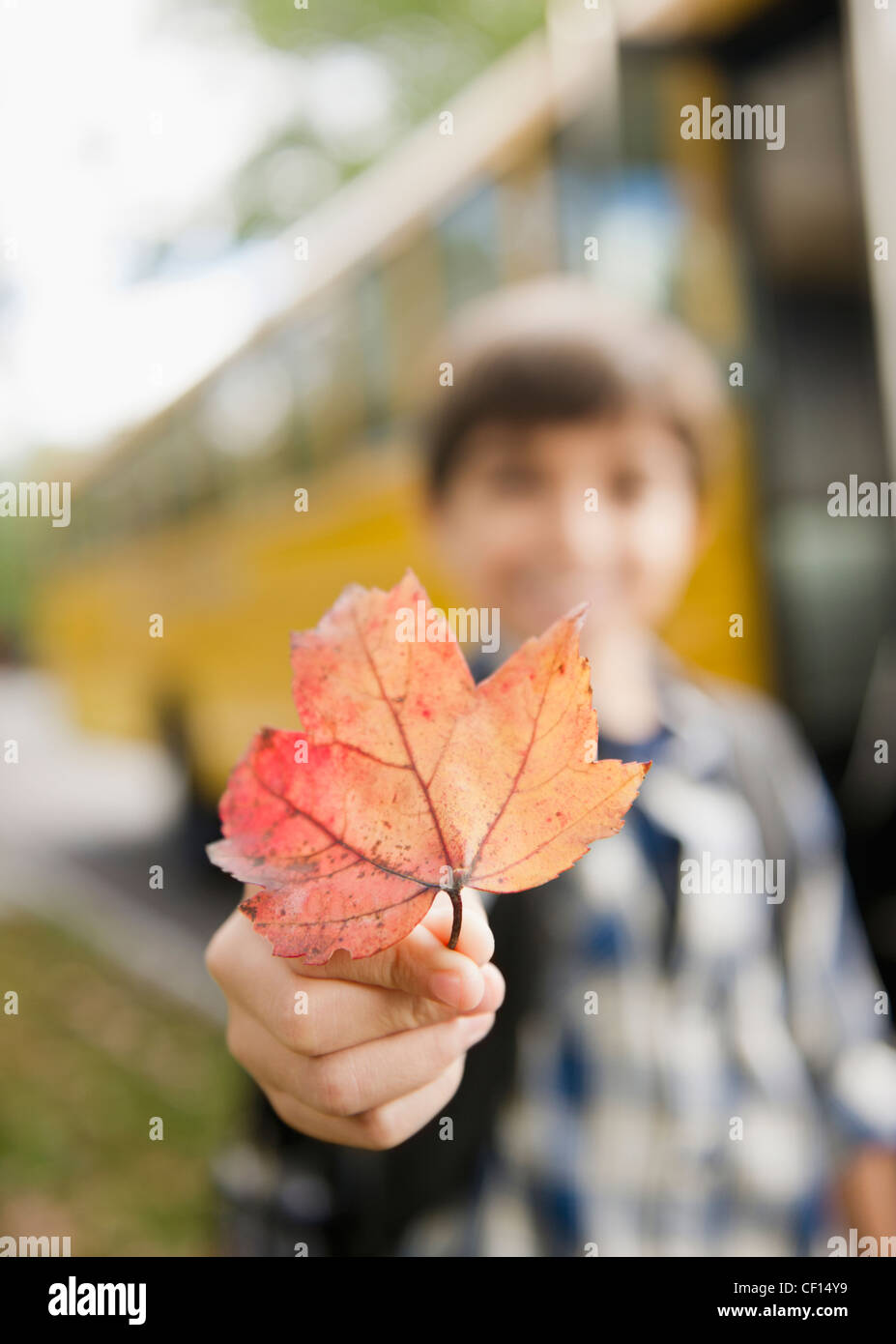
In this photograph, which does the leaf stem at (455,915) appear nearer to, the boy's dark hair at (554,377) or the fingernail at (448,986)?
the fingernail at (448,986)

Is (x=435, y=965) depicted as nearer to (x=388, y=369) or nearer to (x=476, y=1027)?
(x=476, y=1027)

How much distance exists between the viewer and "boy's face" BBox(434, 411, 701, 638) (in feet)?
4.30

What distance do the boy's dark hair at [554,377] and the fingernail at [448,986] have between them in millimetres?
1128

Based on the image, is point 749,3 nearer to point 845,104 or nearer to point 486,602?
point 845,104

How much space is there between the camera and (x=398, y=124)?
49.1ft

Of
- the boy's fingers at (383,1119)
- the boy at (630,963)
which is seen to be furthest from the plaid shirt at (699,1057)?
the boy's fingers at (383,1119)

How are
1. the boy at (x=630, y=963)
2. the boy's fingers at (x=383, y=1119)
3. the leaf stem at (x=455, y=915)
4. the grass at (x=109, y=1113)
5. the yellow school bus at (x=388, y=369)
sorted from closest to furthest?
the leaf stem at (x=455, y=915)
the boy's fingers at (x=383, y=1119)
the boy at (x=630, y=963)
the grass at (x=109, y=1113)
the yellow school bus at (x=388, y=369)

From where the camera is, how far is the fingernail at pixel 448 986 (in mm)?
397

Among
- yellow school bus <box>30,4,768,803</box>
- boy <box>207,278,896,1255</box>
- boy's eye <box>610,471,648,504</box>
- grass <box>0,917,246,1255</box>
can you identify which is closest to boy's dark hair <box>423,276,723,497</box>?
boy <box>207,278,896,1255</box>

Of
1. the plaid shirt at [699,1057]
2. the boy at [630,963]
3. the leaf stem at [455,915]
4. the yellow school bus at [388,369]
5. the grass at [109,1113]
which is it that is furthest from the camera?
the yellow school bus at [388,369]

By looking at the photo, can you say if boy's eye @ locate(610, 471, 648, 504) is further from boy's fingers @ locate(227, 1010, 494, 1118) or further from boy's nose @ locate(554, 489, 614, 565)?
boy's fingers @ locate(227, 1010, 494, 1118)

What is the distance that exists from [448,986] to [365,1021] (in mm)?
53

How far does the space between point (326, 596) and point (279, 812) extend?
16.8 feet

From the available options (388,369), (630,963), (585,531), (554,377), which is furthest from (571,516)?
(388,369)
